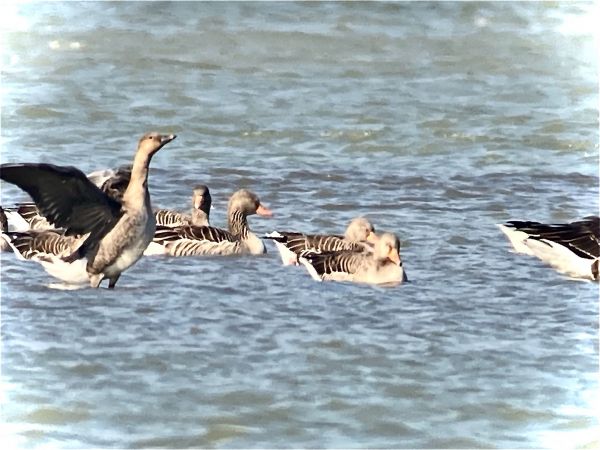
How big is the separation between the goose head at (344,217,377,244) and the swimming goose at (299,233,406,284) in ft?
2.22

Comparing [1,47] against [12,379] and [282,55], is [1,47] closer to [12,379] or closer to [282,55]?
[282,55]

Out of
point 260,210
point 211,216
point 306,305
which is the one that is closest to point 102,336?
point 306,305

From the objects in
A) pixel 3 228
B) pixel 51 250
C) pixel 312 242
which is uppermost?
pixel 3 228

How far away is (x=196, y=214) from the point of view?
13.3 metres

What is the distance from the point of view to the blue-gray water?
858cm

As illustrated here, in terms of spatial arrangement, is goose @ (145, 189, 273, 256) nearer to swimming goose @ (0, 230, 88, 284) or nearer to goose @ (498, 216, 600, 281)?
swimming goose @ (0, 230, 88, 284)

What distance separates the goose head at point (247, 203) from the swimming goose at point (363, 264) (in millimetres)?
1572

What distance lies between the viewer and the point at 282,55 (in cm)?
1889

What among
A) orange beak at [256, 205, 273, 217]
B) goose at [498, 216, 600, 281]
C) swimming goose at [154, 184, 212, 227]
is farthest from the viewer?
orange beak at [256, 205, 273, 217]

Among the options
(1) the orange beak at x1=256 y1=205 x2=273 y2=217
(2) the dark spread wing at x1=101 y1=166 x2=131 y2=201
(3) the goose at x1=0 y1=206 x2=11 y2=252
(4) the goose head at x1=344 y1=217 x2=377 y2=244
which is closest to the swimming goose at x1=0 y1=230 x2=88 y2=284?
(3) the goose at x1=0 y1=206 x2=11 y2=252

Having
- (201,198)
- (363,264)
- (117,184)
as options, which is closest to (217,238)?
(201,198)

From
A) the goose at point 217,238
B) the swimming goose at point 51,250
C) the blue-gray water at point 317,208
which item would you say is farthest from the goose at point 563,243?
the swimming goose at point 51,250

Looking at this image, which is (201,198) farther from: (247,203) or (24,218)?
(24,218)

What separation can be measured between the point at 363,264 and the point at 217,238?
1720 millimetres
